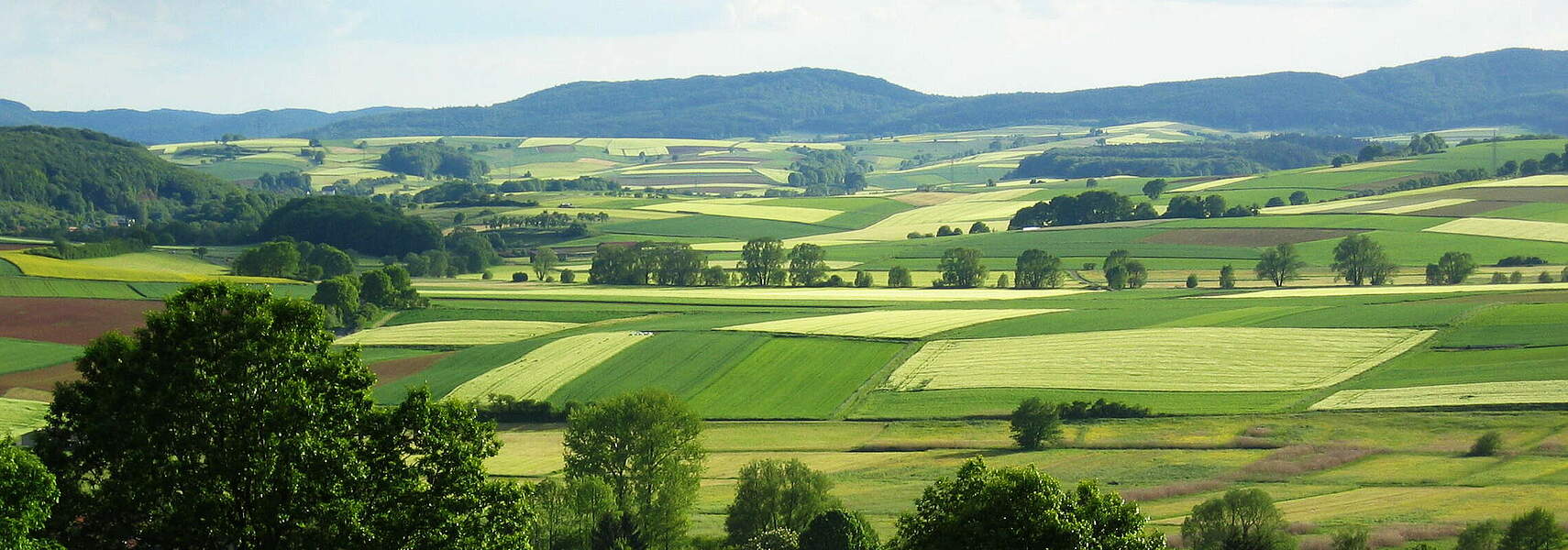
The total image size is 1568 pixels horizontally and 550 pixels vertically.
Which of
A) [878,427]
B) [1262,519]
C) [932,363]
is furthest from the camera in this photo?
[932,363]

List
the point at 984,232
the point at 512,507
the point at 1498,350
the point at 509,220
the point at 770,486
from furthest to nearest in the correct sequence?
1. the point at 509,220
2. the point at 984,232
3. the point at 1498,350
4. the point at 770,486
5. the point at 512,507

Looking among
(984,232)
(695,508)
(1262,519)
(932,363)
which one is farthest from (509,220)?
(1262,519)

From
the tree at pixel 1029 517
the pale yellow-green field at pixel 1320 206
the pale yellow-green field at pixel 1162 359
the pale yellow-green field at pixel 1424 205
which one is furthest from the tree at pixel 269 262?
the tree at pixel 1029 517

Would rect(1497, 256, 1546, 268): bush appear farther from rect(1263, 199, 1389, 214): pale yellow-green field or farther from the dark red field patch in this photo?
rect(1263, 199, 1389, 214): pale yellow-green field

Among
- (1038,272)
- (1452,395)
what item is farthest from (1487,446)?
(1038,272)

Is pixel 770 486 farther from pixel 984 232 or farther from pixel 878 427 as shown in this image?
pixel 984 232

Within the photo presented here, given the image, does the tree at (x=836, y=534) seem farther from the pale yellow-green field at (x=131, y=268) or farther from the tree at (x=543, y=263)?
the tree at (x=543, y=263)

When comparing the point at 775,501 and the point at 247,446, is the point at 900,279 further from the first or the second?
the point at 247,446
